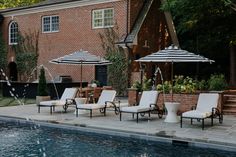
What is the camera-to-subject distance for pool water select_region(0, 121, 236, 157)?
934cm

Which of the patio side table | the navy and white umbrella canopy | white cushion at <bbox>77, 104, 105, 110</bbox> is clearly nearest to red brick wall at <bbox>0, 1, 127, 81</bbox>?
white cushion at <bbox>77, 104, 105, 110</bbox>

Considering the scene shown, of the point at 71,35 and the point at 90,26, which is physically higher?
the point at 90,26

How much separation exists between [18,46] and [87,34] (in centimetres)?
768

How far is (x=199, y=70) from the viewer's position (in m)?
31.7

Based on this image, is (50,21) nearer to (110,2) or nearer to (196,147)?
(110,2)

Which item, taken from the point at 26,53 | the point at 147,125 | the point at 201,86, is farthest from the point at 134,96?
the point at 26,53

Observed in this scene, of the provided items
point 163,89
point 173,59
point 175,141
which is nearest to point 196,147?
point 175,141

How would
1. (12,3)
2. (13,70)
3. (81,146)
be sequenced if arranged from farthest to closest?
(12,3)
(13,70)
(81,146)

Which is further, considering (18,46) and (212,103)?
(18,46)

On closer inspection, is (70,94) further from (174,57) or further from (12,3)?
(12,3)

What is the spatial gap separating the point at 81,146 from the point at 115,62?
562 inches

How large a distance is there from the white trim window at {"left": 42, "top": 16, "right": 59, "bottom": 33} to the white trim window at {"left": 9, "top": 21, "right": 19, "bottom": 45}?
3.31 meters

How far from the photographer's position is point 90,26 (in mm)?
25922

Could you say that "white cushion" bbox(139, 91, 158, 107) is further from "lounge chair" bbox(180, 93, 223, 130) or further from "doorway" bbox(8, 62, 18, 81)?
"doorway" bbox(8, 62, 18, 81)
